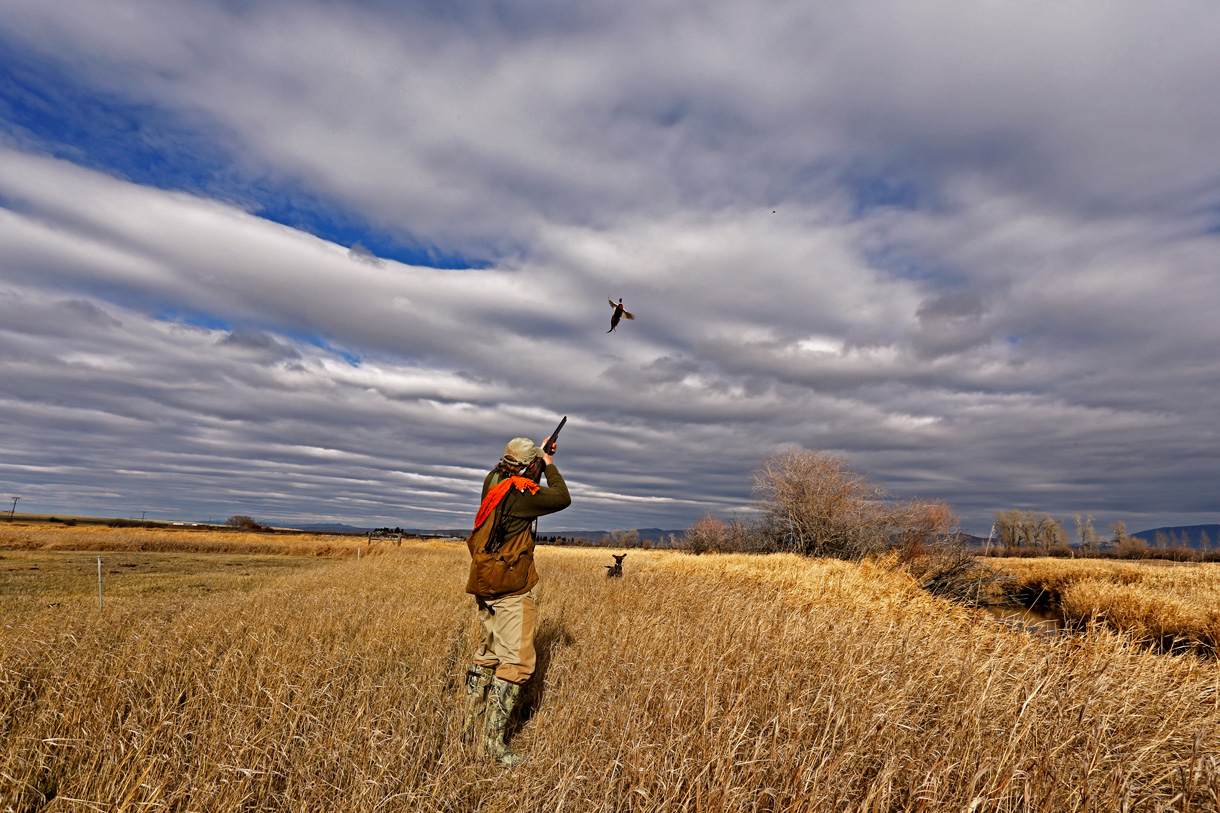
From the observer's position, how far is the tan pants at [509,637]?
4.82 m

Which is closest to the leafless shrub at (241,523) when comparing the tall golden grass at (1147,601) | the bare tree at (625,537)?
the bare tree at (625,537)

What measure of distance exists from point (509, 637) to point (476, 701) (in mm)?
675

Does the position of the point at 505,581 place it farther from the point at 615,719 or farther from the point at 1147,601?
the point at 1147,601

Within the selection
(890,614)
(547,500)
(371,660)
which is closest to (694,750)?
(547,500)

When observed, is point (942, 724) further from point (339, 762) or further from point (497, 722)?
point (339, 762)

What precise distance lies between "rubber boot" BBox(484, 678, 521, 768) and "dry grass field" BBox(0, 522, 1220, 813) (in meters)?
0.31

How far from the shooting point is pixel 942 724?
4.69 metres

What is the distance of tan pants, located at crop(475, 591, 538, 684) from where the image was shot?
4820 mm

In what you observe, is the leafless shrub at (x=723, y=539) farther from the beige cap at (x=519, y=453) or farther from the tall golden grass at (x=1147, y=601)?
the beige cap at (x=519, y=453)

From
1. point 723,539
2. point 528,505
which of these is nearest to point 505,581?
point 528,505

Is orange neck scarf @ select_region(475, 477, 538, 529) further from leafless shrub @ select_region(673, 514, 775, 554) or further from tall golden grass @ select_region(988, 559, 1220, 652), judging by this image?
leafless shrub @ select_region(673, 514, 775, 554)

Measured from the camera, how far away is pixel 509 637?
490 centimetres

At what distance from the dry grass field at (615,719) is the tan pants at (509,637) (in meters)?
0.56

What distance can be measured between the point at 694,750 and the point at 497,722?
165 cm
